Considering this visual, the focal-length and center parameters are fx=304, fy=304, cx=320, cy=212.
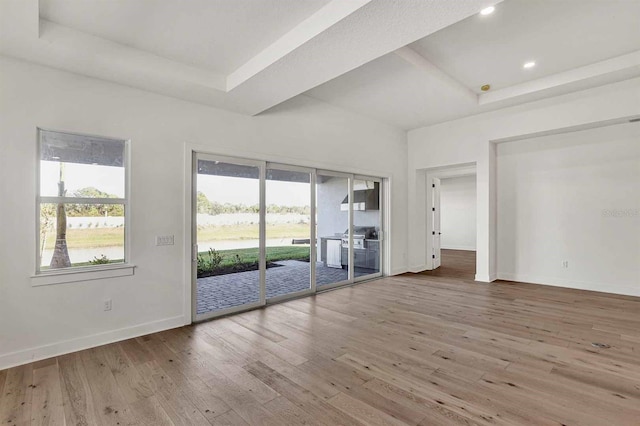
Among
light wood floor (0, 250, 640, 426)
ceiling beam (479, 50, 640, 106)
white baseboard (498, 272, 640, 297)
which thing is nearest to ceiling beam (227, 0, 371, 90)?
light wood floor (0, 250, 640, 426)

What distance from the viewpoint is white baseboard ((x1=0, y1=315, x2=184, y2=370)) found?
292cm

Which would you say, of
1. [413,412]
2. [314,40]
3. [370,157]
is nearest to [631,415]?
[413,412]

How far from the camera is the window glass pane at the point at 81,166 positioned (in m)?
3.19

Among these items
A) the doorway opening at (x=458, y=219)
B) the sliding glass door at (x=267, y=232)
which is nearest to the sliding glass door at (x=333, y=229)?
the sliding glass door at (x=267, y=232)

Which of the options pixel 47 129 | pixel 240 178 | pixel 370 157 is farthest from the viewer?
pixel 370 157

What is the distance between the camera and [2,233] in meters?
2.90

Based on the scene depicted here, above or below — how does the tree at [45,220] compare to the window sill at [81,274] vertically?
above

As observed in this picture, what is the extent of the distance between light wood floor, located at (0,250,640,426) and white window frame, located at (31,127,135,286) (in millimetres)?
783

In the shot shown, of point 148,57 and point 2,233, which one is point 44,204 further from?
point 148,57

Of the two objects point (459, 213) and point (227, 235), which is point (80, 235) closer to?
point (227, 235)

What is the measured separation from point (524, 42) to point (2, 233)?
6.09 meters

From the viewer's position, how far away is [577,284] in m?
5.57

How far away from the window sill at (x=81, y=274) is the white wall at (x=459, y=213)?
11951 millimetres

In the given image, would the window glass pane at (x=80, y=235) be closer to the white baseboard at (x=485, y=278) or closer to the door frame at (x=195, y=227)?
the door frame at (x=195, y=227)
